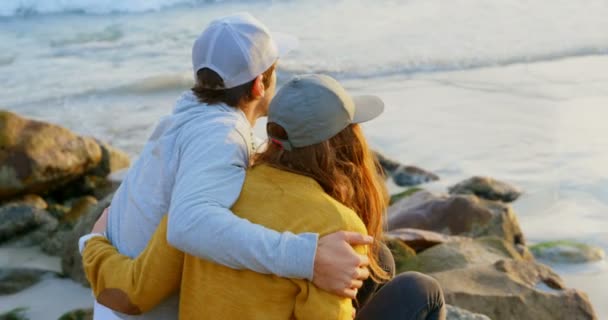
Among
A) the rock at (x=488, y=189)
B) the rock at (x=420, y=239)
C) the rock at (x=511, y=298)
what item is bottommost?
the rock at (x=488, y=189)

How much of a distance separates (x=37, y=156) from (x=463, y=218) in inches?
118

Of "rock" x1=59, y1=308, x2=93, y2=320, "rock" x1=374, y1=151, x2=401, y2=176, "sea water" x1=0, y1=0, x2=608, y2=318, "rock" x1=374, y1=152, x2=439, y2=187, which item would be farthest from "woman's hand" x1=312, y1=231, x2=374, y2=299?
"rock" x1=374, y1=151, x2=401, y2=176

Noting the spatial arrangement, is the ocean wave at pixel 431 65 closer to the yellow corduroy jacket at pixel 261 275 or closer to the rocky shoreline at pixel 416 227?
the rocky shoreline at pixel 416 227

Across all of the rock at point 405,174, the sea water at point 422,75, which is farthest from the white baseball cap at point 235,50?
the rock at point 405,174

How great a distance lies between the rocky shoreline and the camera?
4105 millimetres

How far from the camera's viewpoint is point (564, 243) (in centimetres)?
531

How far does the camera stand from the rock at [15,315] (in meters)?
4.60

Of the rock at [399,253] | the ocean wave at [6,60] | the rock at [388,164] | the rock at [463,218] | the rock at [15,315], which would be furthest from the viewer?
the ocean wave at [6,60]

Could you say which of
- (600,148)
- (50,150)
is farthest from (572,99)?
(50,150)

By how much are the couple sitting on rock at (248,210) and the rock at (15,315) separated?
6.10 feet

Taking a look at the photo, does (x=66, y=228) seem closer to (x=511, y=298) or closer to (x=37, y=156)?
(x=37, y=156)

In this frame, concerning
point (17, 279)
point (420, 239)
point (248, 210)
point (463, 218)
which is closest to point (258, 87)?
point (248, 210)

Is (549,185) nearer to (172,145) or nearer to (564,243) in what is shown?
(564,243)

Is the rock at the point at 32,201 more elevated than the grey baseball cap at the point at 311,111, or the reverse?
the grey baseball cap at the point at 311,111
